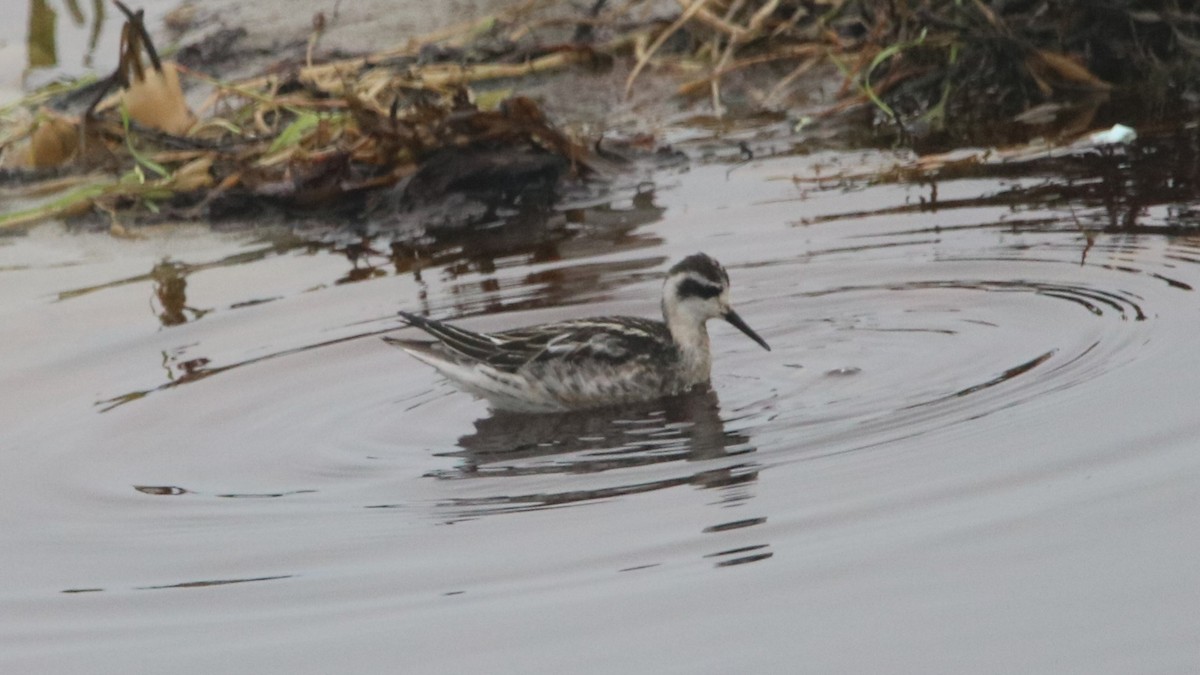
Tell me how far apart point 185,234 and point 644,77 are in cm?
386

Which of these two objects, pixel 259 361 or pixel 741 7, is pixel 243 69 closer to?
pixel 741 7

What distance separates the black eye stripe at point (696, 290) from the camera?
28.6ft

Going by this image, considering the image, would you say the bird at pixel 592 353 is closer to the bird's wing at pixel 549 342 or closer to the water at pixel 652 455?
the bird's wing at pixel 549 342

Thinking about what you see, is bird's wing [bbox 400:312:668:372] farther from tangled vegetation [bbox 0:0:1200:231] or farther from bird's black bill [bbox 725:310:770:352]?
tangled vegetation [bbox 0:0:1200:231]

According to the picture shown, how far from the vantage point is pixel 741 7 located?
1417 cm

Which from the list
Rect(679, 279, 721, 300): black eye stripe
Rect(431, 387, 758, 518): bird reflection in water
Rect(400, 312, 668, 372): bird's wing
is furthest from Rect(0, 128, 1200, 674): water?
Rect(679, 279, 721, 300): black eye stripe

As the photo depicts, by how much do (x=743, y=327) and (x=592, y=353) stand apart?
2.30 ft

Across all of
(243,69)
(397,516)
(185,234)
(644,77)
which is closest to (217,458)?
(397,516)

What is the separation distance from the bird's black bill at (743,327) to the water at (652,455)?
0.46ft

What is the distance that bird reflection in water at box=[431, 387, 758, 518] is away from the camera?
22.0 ft

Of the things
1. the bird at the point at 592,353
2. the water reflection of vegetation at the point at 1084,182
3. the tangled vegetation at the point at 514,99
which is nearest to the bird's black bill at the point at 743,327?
the bird at the point at 592,353

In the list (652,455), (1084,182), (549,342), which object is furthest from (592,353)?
(1084,182)

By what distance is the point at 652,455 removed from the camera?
7359 millimetres

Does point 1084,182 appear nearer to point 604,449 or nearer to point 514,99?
point 514,99
